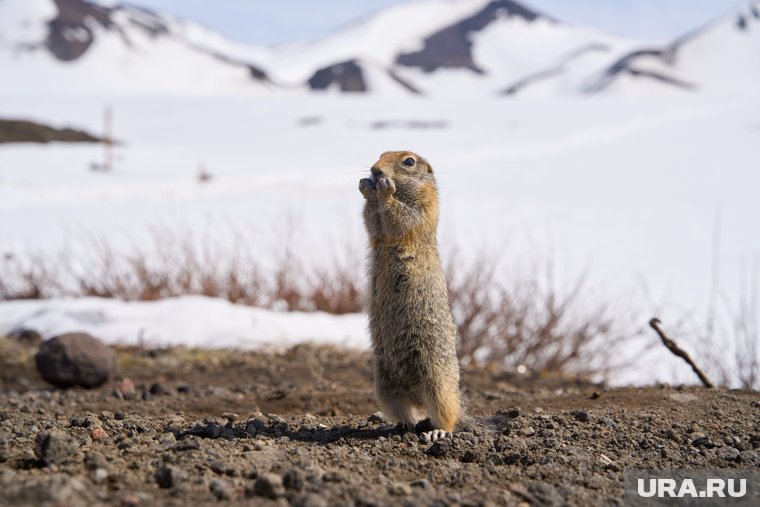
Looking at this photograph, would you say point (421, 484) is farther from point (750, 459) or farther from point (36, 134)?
point (36, 134)

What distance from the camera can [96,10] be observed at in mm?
76000

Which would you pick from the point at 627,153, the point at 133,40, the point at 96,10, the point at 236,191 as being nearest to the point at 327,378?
the point at 236,191

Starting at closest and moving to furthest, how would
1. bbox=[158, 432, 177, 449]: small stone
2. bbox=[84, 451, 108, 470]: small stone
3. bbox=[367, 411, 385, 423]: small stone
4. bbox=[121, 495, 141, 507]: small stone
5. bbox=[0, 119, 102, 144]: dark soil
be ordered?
1. bbox=[121, 495, 141, 507]: small stone
2. bbox=[84, 451, 108, 470]: small stone
3. bbox=[158, 432, 177, 449]: small stone
4. bbox=[367, 411, 385, 423]: small stone
5. bbox=[0, 119, 102, 144]: dark soil

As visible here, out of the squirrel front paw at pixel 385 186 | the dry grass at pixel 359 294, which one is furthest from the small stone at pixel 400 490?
the dry grass at pixel 359 294

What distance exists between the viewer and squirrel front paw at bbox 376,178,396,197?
12.4ft

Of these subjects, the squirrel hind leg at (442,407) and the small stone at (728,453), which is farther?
the squirrel hind leg at (442,407)

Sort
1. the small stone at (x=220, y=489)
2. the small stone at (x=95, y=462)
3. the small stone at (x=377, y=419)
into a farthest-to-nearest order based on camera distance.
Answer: the small stone at (x=377, y=419) < the small stone at (x=95, y=462) < the small stone at (x=220, y=489)

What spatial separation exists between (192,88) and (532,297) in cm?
6380

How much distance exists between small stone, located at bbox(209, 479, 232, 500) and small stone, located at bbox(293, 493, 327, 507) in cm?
25

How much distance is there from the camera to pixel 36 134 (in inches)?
1353

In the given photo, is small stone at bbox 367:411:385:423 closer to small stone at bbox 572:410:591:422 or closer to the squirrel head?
small stone at bbox 572:410:591:422

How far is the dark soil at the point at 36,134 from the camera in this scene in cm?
3331

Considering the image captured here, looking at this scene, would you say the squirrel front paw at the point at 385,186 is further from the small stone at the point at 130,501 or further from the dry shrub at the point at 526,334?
the dry shrub at the point at 526,334

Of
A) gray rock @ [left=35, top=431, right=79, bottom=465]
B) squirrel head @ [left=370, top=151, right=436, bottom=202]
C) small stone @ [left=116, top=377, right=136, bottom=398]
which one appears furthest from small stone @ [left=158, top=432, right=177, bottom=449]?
small stone @ [left=116, top=377, right=136, bottom=398]
